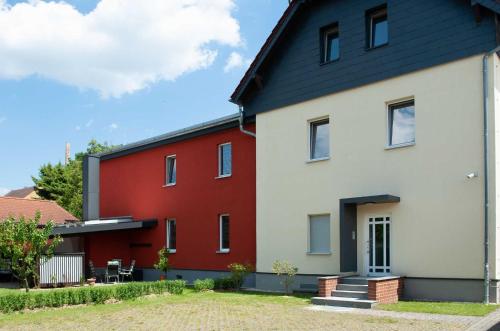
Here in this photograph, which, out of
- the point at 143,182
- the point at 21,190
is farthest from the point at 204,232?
the point at 21,190

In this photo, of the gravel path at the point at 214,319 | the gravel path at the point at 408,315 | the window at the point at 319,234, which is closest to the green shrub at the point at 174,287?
the gravel path at the point at 214,319

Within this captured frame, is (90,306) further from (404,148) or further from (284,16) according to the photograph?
(284,16)

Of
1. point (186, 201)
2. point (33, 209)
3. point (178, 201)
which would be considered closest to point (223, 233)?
point (186, 201)

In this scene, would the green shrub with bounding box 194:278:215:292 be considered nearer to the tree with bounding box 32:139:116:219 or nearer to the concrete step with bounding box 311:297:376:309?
the concrete step with bounding box 311:297:376:309

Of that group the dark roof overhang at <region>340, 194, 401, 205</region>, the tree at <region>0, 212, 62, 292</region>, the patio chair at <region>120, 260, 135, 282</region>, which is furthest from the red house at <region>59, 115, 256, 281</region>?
the tree at <region>0, 212, 62, 292</region>

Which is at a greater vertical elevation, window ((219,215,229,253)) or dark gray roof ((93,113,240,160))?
dark gray roof ((93,113,240,160))

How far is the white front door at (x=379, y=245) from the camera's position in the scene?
49.8 ft

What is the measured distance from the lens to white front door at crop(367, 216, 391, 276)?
15.2 meters

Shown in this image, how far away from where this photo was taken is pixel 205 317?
12.1 m

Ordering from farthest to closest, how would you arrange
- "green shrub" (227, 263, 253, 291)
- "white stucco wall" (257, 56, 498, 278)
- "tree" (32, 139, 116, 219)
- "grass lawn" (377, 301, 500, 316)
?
"tree" (32, 139, 116, 219)
"green shrub" (227, 263, 253, 291)
"white stucco wall" (257, 56, 498, 278)
"grass lawn" (377, 301, 500, 316)

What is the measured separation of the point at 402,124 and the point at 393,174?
1399mm

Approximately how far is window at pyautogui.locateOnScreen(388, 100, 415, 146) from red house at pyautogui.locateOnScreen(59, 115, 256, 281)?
5.72 m

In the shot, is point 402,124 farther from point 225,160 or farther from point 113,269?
point 113,269

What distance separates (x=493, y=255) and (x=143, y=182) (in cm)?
1572
